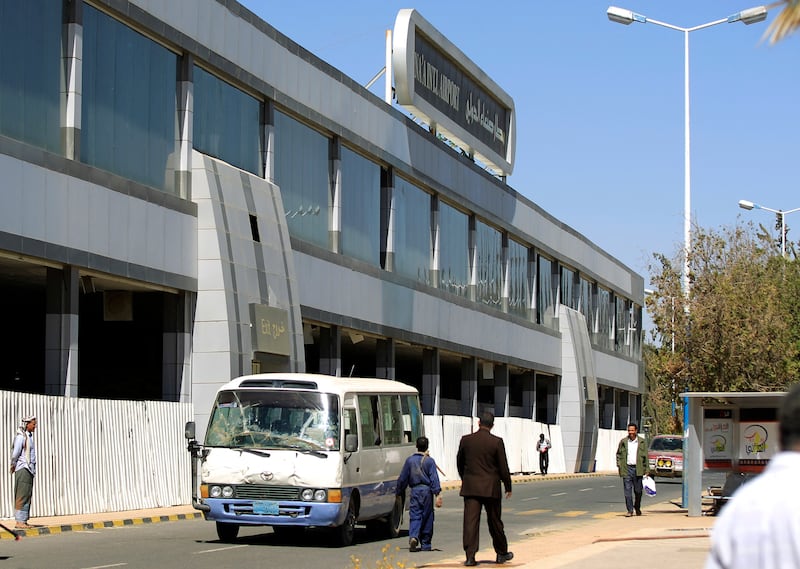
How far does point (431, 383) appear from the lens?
4934 cm

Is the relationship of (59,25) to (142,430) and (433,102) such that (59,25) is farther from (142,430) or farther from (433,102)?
(433,102)

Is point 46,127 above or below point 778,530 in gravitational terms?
above

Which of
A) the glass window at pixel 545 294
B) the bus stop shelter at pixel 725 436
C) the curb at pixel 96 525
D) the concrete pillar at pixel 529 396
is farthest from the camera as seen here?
the glass window at pixel 545 294

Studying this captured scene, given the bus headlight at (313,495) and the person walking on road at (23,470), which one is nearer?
the bus headlight at (313,495)

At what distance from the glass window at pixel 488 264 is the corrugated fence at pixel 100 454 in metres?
26.4

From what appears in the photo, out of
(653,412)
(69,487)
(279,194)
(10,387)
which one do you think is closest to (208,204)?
(279,194)

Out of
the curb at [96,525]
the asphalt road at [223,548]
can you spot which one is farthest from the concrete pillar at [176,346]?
the asphalt road at [223,548]

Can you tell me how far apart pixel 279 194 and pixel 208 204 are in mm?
4062

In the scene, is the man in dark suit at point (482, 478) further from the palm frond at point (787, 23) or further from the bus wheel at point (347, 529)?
the palm frond at point (787, 23)

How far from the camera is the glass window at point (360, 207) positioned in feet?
138

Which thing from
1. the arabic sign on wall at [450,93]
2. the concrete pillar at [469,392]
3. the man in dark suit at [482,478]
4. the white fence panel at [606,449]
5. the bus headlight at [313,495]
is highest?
the arabic sign on wall at [450,93]

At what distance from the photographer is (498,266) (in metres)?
59.3

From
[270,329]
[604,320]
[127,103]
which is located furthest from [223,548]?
[604,320]

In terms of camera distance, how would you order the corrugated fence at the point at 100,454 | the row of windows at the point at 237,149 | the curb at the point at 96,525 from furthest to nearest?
1. the row of windows at the point at 237,149
2. the corrugated fence at the point at 100,454
3. the curb at the point at 96,525
